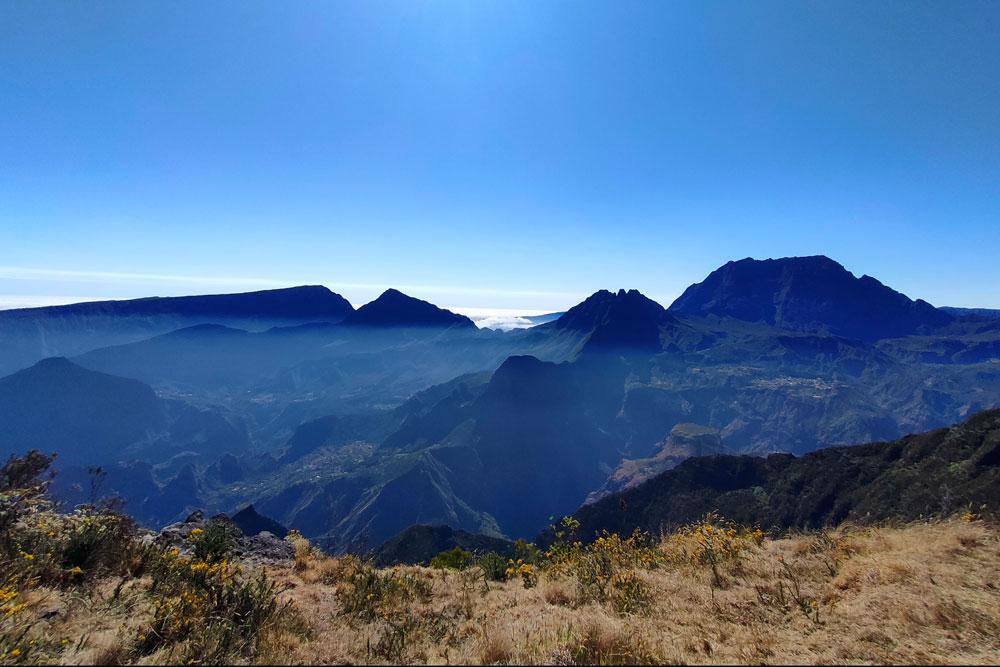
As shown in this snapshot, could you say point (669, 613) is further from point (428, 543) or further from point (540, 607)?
point (428, 543)

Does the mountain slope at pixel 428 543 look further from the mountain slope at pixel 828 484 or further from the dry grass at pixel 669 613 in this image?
the dry grass at pixel 669 613

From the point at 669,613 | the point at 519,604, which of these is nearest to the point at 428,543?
the point at 519,604

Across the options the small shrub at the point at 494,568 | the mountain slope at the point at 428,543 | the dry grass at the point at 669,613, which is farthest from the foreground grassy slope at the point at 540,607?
the mountain slope at the point at 428,543

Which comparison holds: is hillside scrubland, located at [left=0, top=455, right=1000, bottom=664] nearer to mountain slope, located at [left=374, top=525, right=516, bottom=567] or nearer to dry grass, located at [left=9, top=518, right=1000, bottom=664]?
dry grass, located at [left=9, top=518, right=1000, bottom=664]

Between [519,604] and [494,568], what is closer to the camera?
[519,604]

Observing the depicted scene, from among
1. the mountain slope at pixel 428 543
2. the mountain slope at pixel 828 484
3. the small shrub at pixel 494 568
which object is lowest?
the mountain slope at pixel 428 543

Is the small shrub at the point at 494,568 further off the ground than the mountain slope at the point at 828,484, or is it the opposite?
the small shrub at the point at 494,568
